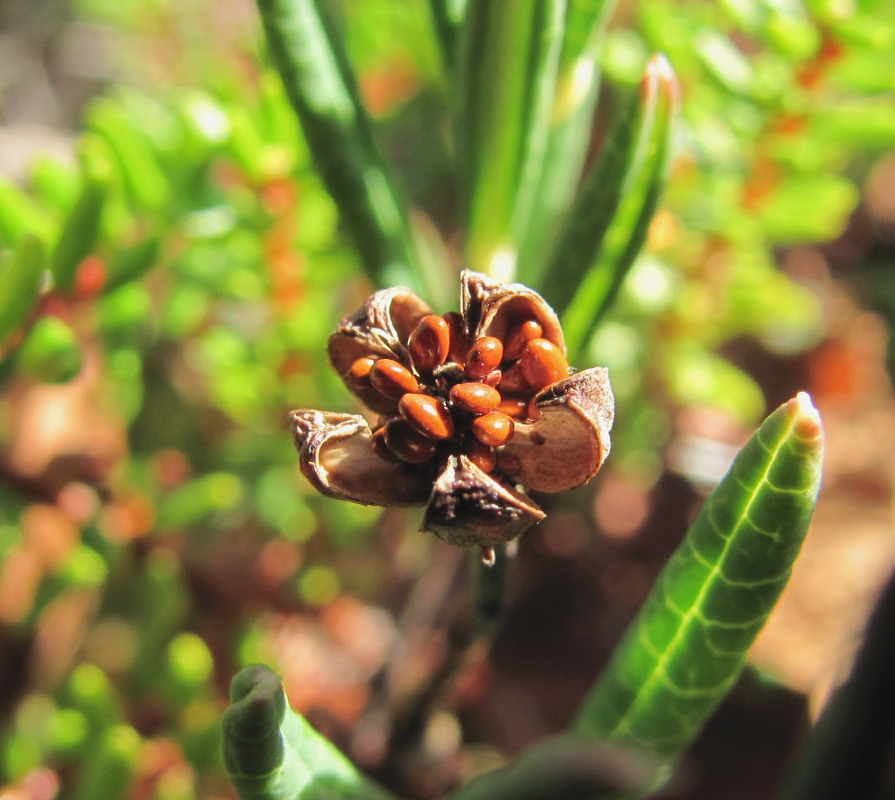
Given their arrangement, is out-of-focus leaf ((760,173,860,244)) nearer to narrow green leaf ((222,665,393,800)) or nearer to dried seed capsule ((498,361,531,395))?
dried seed capsule ((498,361,531,395))

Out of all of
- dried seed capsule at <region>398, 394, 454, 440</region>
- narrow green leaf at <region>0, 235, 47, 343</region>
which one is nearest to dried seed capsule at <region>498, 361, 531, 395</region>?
dried seed capsule at <region>398, 394, 454, 440</region>

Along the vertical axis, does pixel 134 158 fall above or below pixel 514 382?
below

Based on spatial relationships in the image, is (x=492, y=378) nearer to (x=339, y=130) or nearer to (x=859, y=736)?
(x=339, y=130)

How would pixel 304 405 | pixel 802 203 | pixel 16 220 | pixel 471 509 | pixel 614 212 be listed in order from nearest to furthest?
pixel 471 509
pixel 614 212
pixel 16 220
pixel 802 203
pixel 304 405

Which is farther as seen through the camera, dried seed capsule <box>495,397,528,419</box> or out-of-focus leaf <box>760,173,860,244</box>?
out-of-focus leaf <box>760,173,860,244</box>

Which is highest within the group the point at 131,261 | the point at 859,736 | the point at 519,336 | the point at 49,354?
the point at 519,336

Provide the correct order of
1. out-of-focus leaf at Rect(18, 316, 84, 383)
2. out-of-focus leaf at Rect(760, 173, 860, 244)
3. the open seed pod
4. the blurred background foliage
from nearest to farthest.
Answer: the open seed pod
out-of-focus leaf at Rect(18, 316, 84, 383)
the blurred background foliage
out-of-focus leaf at Rect(760, 173, 860, 244)

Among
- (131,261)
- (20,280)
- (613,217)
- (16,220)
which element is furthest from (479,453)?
(16,220)
